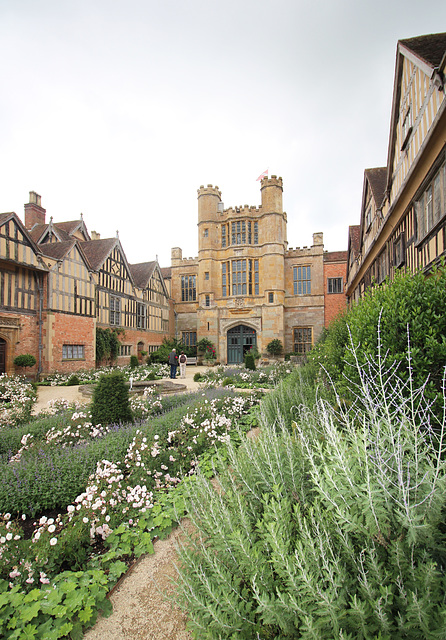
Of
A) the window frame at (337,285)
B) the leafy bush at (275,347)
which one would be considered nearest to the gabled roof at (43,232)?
the leafy bush at (275,347)

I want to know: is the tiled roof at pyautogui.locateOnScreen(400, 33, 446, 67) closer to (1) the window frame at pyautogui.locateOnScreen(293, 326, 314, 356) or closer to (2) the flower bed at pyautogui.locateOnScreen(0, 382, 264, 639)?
(2) the flower bed at pyautogui.locateOnScreen(0, 382, 264, 639)

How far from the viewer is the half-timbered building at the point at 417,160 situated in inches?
219

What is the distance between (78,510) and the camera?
10.6 ft

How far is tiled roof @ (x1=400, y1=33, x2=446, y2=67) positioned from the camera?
19.9ft

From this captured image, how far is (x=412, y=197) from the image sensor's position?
702 cm

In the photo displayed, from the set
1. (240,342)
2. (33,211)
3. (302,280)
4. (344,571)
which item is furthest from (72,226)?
(344,571)

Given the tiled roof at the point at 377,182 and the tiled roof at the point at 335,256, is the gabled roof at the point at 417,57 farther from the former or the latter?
the tiled roof at the point at 335,256

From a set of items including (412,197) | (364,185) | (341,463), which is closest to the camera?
(341,463)

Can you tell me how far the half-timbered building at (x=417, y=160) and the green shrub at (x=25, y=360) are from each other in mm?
13990

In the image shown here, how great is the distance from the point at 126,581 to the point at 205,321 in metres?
23.1

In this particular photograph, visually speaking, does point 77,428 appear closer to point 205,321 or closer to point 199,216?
point 205,321

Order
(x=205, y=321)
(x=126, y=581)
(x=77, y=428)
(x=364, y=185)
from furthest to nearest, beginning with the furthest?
(x=205, y=321) < (x=364, y=185) < (x=77, y=428) < (x=126, y=581)

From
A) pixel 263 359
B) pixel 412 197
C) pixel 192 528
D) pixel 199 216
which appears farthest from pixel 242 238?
pixel 192 528

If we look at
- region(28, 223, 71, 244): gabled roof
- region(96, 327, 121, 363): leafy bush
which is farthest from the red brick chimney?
region(96, 327, 121, 363): leafy bush
